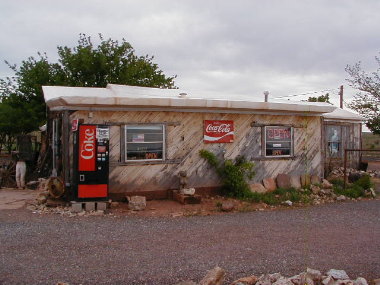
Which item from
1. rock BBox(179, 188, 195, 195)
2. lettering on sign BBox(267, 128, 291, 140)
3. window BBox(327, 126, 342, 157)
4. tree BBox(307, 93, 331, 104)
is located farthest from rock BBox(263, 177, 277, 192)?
tree BBox(307, 93, 331, 104)

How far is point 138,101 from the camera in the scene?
34.4ft

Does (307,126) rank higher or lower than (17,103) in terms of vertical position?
lower

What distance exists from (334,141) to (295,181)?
5564 mm

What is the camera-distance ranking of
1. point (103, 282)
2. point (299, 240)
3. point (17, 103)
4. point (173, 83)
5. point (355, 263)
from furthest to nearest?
1. point (173, 83)
2. point (17, 103)
3. point (299, 240)
4. point (355, 263)
5. point (103, 282)

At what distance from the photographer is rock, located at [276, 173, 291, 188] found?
1284 cm

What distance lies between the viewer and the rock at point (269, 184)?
12.7m

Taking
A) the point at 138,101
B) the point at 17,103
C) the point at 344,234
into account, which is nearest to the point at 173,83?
the point at 17,103

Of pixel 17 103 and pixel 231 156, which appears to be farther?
pixel 17 103

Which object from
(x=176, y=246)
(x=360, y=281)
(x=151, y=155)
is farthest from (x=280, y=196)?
(x=360, y=281)

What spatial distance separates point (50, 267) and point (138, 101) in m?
5.51

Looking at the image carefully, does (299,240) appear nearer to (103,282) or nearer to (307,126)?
(103,282)

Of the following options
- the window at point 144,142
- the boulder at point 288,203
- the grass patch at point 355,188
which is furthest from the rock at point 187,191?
the grass patch at point 355,188

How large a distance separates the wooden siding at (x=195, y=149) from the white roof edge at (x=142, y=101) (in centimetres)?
40

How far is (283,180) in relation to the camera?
12.9 m
